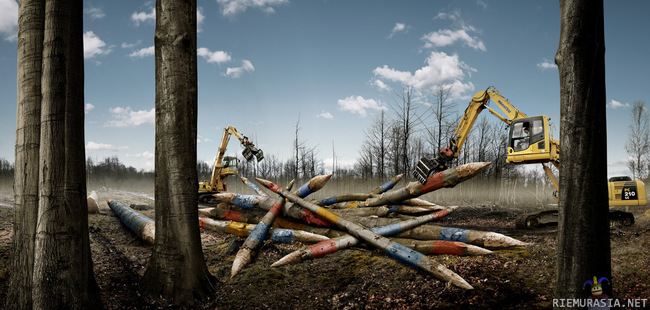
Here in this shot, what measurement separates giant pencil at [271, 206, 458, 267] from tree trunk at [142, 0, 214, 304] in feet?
5.86

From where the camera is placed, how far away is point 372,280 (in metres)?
5.22

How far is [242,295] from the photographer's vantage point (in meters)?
4.96

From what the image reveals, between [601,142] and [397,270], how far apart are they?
3445 millimetres

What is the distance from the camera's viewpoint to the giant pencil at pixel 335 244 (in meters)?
6.17

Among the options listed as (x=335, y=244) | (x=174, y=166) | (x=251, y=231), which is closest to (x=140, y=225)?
(x=251, y=231)

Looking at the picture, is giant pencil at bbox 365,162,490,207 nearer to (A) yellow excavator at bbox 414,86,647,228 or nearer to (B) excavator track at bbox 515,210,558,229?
(A) yellow excavator at bbox 414,86,647,228

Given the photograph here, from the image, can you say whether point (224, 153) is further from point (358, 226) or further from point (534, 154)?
point (534, 154)

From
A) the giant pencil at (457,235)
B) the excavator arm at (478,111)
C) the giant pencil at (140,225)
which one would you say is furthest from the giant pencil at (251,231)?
the excavator arm at (478,111)

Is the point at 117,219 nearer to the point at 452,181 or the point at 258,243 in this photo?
the point at 258,243

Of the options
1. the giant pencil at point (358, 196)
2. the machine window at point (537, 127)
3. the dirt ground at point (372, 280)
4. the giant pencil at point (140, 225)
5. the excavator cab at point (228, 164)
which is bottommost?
the dirt ground at point (372, 280)

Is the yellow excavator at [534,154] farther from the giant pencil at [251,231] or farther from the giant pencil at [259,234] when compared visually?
the giant pencil at [251,231]

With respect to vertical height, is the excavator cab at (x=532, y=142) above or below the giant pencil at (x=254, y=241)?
above

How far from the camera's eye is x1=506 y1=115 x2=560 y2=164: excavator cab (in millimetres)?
9859

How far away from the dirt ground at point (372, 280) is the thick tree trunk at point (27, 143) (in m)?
→ 0.82
